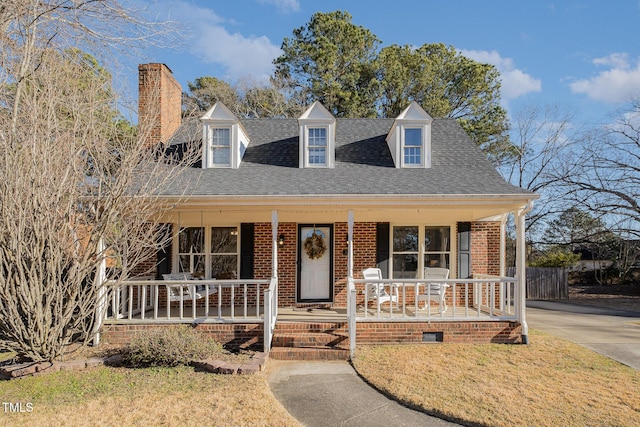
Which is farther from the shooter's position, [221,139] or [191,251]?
[221,139]

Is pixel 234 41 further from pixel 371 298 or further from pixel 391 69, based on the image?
pixel 391 69

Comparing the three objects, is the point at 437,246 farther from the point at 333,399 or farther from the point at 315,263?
the point at 333,399

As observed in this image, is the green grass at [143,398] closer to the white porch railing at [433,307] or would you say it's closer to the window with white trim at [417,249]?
the white porch railing at [433,307]

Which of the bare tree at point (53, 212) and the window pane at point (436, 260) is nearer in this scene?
the bare tree at point (53, 212)

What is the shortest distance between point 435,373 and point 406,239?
4765 mm

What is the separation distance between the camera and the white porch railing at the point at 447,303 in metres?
7.74

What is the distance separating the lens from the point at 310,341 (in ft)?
24.4

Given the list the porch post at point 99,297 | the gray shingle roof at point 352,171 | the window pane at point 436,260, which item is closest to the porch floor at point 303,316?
the porch post at point 99,297

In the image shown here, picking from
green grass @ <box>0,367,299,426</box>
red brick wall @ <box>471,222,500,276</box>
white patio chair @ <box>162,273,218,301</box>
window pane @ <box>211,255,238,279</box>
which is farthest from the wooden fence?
green grass @ <box>0,367,299,426</box>

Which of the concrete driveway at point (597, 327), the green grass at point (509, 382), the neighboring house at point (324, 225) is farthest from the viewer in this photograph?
the neighboring house at point (324, 225)

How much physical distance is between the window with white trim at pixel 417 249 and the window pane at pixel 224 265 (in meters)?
4.22

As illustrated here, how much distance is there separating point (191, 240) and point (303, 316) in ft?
12.5

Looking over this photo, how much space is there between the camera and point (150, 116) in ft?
23.6

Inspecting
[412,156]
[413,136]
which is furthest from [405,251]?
[413,136]
